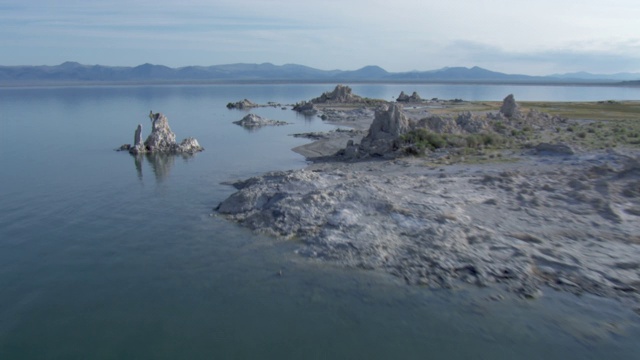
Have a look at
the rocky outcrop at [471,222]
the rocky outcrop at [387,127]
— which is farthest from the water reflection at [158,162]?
the rocky outcrop at [387,127]

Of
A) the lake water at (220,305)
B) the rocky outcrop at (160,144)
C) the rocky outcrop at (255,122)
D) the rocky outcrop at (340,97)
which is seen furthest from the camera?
the rocky outcrop at (340,97)

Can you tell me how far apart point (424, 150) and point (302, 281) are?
61.4ft

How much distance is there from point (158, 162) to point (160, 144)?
491cm

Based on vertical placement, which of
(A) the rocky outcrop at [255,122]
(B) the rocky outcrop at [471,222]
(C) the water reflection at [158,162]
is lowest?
(C) the water reflection at [158,162]

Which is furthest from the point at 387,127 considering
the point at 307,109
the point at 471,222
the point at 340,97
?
the point at 340,97

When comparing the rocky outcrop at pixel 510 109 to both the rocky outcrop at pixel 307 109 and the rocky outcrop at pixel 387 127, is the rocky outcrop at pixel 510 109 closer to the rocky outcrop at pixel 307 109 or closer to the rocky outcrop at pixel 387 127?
the rocky outcrop at pixel 387 127

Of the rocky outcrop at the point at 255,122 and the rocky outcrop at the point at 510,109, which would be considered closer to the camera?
the rocky outcrop at the point at 510,109

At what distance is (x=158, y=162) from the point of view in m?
35.4

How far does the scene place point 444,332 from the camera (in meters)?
12.2

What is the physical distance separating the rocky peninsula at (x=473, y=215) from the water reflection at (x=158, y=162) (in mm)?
7379

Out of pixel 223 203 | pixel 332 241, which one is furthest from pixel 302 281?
pixel 223 203

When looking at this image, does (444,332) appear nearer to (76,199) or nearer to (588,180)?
(588,180)

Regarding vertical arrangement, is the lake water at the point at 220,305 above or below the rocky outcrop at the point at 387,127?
below

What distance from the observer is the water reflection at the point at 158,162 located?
3092 cm
